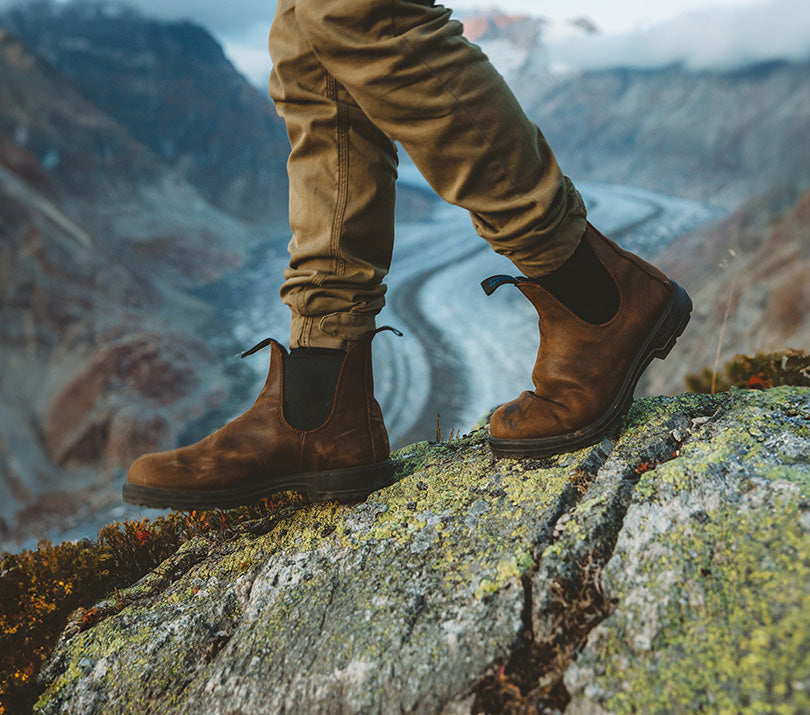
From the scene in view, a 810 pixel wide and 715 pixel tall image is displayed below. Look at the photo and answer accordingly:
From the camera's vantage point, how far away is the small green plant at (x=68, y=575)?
175cm

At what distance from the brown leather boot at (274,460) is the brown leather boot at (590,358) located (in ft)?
1.52

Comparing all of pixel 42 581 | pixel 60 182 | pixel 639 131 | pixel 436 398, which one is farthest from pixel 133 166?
pixel 639 131

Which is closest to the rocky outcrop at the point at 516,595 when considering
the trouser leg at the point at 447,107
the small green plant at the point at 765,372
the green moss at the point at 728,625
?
the green moss at the point at 728,625

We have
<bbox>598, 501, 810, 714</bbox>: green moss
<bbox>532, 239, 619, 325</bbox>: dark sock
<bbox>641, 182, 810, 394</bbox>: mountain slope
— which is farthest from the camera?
<bbox>641, 182, 810, 394</bbox>: mountain slope

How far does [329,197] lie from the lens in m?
1.75

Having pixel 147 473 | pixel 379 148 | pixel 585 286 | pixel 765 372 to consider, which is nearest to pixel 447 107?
pixel 379 148

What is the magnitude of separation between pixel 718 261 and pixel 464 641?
7.16ft

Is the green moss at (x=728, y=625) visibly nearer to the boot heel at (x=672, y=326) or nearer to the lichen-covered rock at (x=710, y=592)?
the lichen-covered rock at (x=710, y=592)

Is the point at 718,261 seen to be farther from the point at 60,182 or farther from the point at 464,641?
the point at 60,182

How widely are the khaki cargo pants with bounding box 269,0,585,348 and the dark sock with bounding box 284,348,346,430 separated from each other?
4 centimetres

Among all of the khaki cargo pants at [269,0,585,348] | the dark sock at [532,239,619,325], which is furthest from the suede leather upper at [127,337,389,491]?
the dark sock at [532,239,619,325]

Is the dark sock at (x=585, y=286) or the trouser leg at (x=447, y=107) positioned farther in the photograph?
the dark sock at (x=585, y=286)

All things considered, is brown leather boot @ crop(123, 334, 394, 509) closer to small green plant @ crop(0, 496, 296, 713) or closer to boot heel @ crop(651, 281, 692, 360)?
small green plant @ crop(0, 496, 296, 713)

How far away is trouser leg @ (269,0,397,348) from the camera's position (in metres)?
1.69
